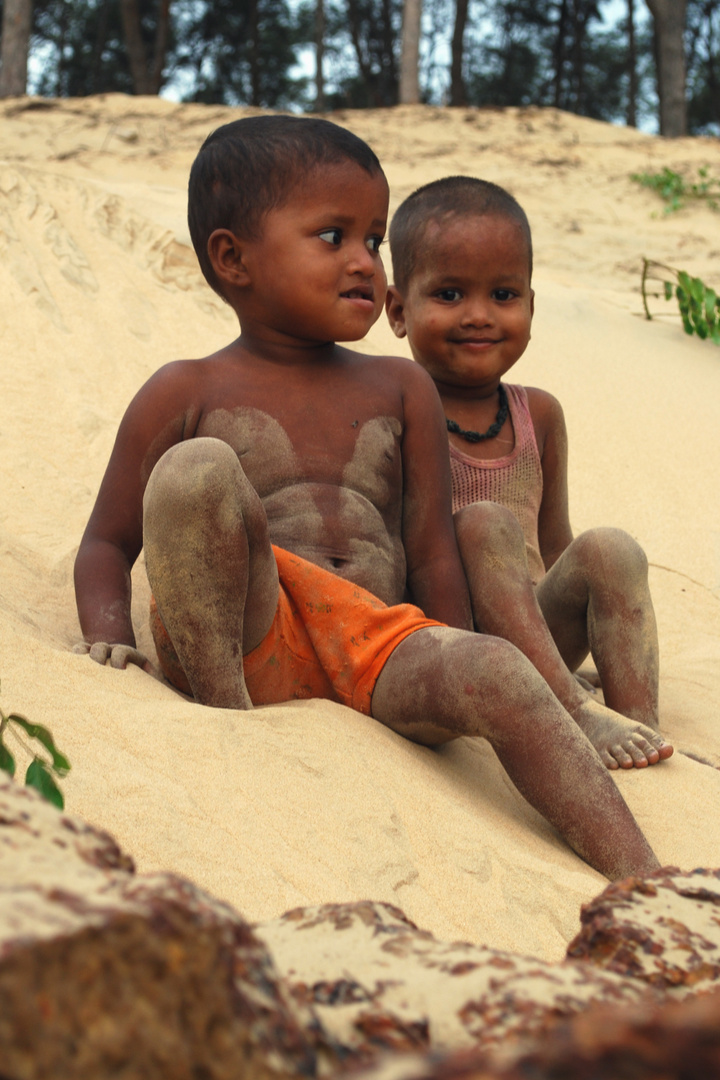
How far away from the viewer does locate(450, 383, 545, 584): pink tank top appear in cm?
301

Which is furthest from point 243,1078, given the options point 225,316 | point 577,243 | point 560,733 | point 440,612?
point 577,243

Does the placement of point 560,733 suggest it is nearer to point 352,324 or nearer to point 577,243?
point 352,324

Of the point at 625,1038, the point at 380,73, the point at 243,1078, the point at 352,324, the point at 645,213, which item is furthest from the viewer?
the point at 380,73

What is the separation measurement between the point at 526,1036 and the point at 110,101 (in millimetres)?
11560

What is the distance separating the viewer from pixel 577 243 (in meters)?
8.55

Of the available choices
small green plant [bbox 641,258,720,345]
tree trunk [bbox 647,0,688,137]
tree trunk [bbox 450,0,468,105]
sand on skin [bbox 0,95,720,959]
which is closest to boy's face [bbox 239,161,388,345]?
sand on skin [bbox 0,95,720,959]

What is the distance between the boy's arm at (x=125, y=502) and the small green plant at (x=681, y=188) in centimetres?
783

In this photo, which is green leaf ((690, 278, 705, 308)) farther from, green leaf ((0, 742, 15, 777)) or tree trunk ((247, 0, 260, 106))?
tree trunk ((247, 0, 260, 106))

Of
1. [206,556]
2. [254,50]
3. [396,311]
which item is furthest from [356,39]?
[206,556]

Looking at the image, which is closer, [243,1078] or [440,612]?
[243,1078]

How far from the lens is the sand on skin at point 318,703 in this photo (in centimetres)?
153

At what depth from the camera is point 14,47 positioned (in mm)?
11875

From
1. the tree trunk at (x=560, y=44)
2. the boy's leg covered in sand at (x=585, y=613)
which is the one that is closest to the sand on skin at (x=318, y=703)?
the boy's leg covered in sand at (x=585, y=613)

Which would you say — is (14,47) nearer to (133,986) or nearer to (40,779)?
(40,779)
